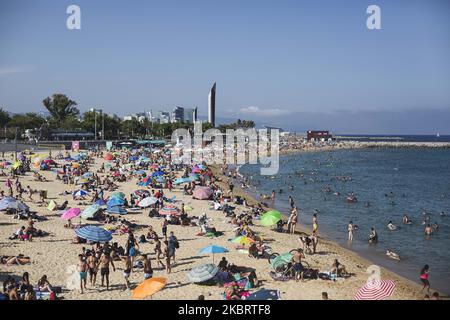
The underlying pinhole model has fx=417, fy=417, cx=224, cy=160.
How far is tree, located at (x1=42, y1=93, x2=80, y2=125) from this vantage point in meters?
84.6

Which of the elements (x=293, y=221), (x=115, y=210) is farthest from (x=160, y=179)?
(x=293, y=221)

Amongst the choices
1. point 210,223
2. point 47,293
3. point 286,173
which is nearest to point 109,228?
point 210,223

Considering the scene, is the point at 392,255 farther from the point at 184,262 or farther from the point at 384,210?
the point at 384,210

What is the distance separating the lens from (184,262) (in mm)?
12773

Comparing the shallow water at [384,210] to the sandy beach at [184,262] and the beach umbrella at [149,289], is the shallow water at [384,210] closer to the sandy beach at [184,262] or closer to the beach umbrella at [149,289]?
the sandy beach at [184,262]

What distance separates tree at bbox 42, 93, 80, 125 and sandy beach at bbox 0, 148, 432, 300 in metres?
70.3

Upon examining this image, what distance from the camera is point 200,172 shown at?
119 ft

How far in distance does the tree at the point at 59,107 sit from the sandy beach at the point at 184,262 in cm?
7034

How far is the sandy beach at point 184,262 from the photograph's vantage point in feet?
34.0

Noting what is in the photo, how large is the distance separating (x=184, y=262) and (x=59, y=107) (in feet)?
264

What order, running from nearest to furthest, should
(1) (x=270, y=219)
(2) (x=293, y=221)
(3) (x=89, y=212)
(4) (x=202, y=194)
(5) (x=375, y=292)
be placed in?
(5) (x=375, y=292) < (1) (x=270, y=219) < (3) (x=89, y=212) < (2) (x=293, y=221) < (4) (x=202, y=194)

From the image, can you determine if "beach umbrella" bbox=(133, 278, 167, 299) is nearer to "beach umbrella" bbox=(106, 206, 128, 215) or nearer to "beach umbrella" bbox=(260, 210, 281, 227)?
"beach umbrella" bbox=(260, 210, 281, 227)

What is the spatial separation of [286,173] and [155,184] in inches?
932

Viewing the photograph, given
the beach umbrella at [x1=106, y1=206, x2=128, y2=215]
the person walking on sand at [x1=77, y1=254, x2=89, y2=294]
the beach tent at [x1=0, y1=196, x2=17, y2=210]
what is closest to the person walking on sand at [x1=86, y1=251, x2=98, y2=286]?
the person walking on sand at [x1=77, y1=254, x2=89, y2=294]
